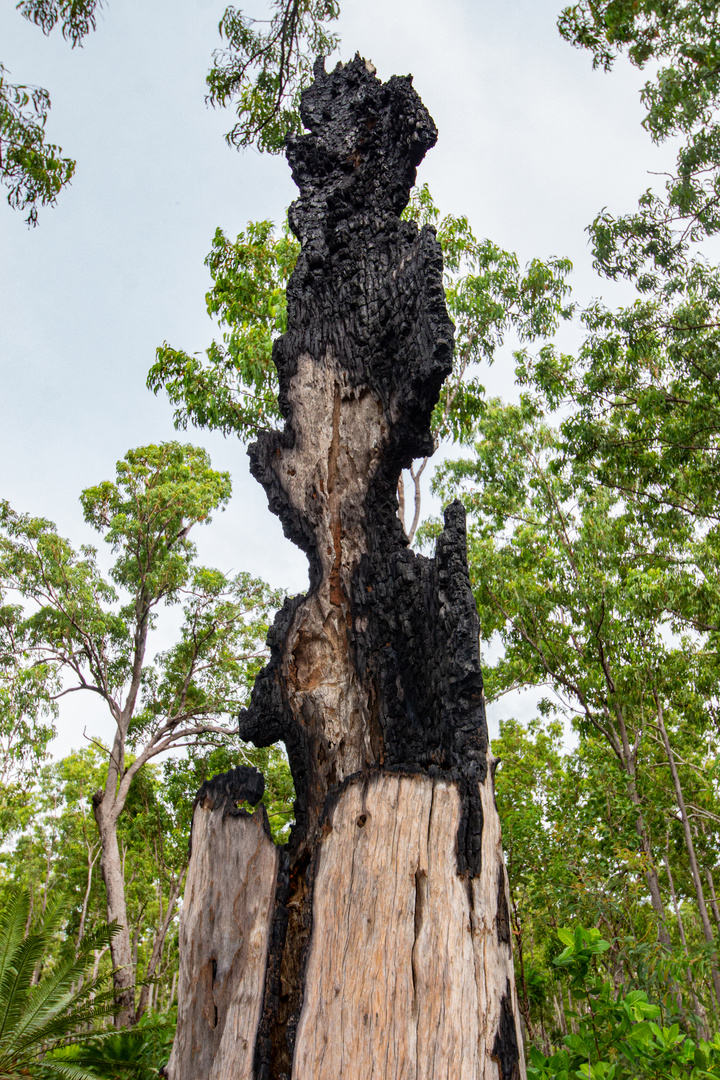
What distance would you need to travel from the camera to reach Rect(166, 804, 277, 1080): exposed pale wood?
178cm

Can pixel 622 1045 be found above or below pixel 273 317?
below

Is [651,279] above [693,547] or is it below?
above

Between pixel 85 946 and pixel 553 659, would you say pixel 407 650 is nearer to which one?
pixel 85 946

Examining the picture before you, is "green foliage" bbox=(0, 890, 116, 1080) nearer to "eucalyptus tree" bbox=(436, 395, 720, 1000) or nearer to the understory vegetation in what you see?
the understory vegetation

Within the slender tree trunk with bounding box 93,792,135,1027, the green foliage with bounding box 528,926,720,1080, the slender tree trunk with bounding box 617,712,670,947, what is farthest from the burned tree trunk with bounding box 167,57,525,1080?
the slender tree trunk with bounding box 93,792,135,1027

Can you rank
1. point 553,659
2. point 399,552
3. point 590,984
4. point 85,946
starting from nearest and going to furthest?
1. point 399,552
2. point 590,984
3. point 85,946
4. point 553,659

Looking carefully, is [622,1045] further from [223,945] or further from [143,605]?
[143,605]

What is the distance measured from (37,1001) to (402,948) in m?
2.94

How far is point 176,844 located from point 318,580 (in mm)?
14347

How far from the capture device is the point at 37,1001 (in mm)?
3576

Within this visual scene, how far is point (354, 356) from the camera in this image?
2.54 meters

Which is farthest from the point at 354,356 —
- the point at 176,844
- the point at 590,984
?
the point at 176,844

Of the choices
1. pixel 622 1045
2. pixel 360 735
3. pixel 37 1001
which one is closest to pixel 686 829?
pixel 622 1045

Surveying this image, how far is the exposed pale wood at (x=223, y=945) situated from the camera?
5.84ft
